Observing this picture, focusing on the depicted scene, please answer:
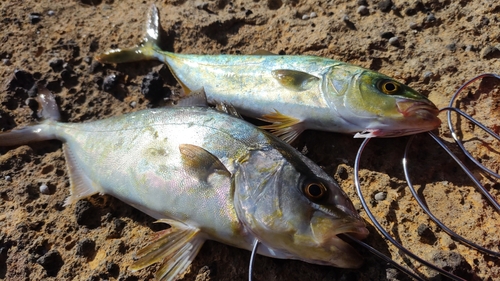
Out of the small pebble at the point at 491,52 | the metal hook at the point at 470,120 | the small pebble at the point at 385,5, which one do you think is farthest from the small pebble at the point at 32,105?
the small pebble at the point at 491,52

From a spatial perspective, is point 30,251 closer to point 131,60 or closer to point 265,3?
point 131,60

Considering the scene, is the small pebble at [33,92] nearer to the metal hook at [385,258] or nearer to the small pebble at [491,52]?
the metal hook at [385,258]

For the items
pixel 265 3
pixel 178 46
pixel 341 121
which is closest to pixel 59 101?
pixel 178 46

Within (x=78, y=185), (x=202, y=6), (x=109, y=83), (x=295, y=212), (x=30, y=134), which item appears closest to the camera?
(x=295, y=212)

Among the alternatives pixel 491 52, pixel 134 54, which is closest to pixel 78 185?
pixel 134 54

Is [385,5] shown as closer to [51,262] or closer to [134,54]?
[134,54]

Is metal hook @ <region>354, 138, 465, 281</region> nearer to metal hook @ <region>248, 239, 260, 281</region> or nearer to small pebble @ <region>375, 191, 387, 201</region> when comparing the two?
small pebble @ <region>375, 191, 387, 201</region>

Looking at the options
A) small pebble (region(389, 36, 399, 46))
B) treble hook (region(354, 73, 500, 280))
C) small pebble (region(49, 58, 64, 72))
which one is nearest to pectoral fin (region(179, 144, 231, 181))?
Answer: treble hook (region(354, 73, 500, 280))
